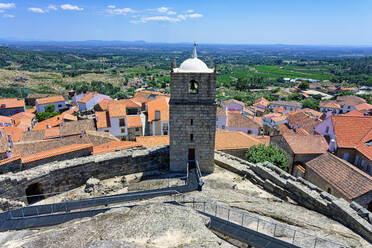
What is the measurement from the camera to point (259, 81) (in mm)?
144500

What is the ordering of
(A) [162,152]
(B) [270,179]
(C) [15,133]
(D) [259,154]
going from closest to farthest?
1. (B) [270,179]
2. (A) [162,152]
3. (D) [259,154]
4. (C) [15,133]

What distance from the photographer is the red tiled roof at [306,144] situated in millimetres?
23031

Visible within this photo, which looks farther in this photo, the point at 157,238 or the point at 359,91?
the point at 359,91

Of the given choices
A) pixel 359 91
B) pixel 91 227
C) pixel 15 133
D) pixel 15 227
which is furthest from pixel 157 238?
pixel 359 91

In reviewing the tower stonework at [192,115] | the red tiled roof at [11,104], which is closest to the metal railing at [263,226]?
the tower stonework at [192,115]

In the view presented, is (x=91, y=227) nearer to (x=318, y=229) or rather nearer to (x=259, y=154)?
(x=318, y=229)

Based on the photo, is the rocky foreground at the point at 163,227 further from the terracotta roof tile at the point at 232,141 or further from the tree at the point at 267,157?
the terracotta roof tile at the point at 232,141

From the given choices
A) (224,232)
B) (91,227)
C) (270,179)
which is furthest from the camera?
(270,179)

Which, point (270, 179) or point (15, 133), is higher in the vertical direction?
point (270, 179)

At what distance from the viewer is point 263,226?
9141 millimetres

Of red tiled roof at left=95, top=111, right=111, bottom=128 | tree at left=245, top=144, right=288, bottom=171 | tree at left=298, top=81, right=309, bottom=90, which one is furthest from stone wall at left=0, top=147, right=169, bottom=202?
tree at left=298, top=81, right=309, bottom=90

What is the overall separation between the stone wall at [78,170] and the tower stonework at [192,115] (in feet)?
5.71

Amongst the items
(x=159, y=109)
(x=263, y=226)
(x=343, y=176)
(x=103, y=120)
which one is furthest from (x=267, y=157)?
(x=103, y=120)

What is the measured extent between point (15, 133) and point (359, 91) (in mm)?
133812
